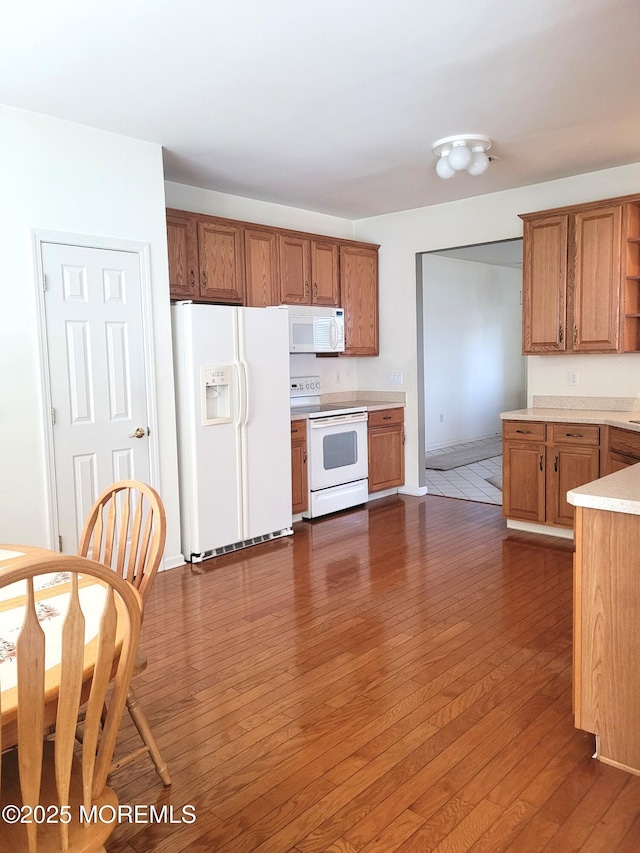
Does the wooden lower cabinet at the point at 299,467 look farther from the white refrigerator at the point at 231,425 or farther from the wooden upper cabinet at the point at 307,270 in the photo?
the wooden upper cabinet at the point at 307,270

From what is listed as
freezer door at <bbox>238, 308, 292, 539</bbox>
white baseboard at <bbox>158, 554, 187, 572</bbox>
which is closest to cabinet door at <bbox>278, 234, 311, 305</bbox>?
freezer door at <bbox>238, 308, 292, 539</bbox>

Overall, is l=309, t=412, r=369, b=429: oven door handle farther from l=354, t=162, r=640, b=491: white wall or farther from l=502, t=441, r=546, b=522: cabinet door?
l=502, t=441, r=546, b=522: cabinet door

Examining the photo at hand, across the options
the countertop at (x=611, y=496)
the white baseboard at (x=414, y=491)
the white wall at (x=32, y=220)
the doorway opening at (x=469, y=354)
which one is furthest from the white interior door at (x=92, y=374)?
the doorway opening at (x=469, y=354)

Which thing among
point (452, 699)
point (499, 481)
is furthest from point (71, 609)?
point (499, 481)

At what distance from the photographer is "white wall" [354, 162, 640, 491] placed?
488cm

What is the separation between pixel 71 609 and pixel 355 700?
5.50 ft

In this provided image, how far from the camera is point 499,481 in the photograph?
6699 mm

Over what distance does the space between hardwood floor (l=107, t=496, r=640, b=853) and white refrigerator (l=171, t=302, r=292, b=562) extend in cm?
41

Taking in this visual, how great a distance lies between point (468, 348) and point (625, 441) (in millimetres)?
5733

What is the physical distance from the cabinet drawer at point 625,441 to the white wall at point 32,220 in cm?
327

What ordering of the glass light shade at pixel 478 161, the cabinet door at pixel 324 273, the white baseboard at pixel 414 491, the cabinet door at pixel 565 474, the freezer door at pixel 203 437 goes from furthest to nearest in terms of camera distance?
the white baseboard at pixel 414 491, the cabinet door at pixel 324 273, the cabinet door at pixel 565 474, the freezer door at pixel 203 437, the glass light shade at pixel 478 161

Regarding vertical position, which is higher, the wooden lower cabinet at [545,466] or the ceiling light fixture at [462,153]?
the ceiling light fixture at [462,153]

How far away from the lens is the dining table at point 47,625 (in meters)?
1.23

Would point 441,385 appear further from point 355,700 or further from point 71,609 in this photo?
point 71,609
